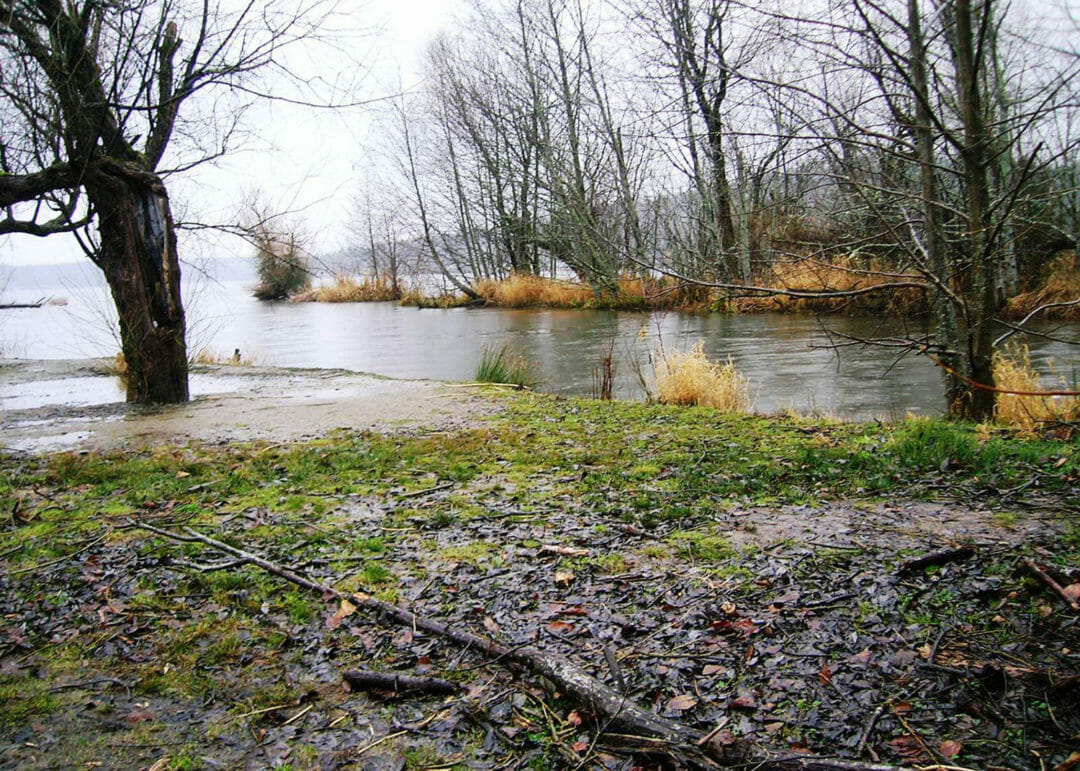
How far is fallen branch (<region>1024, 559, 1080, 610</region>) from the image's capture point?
2.63m

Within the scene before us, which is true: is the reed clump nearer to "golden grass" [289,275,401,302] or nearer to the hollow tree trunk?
the hollow tree trunk

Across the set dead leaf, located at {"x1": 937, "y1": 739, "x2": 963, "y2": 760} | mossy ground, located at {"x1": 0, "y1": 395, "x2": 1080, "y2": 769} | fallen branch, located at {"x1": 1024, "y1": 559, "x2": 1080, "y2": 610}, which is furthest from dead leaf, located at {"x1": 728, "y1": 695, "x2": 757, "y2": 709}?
fallen branch, located at {"x1": 1024, "y1": 559, "x2": 1080, "y2": 610}

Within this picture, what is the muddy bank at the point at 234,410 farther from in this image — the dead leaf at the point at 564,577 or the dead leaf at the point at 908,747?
the dead leaf at the point at 908,747

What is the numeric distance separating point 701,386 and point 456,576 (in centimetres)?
568

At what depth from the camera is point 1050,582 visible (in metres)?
2.75

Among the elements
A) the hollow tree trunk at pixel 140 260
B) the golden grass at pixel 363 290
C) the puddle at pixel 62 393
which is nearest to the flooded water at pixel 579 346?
the puddle at pixel 62 393

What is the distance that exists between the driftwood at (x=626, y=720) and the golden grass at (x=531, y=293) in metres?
21.7

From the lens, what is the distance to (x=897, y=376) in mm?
10859

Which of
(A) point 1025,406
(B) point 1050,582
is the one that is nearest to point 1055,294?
(A) point 1025,406

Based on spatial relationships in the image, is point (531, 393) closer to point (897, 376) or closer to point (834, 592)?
point (897, 376)

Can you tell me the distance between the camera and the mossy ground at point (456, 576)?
2.43 metres

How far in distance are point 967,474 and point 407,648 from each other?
3.36 meters

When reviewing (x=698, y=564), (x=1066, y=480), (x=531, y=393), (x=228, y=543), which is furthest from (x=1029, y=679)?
(x=531, y=393)

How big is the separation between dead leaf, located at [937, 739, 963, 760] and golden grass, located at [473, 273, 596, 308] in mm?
22438
